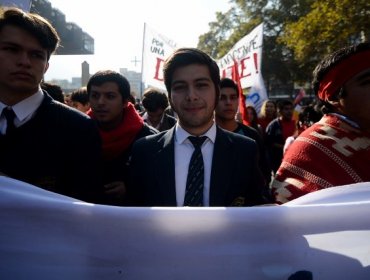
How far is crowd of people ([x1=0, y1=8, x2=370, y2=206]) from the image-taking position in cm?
187

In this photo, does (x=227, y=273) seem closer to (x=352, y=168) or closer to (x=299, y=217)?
(x=299, y=217)

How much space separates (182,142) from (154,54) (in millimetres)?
5804

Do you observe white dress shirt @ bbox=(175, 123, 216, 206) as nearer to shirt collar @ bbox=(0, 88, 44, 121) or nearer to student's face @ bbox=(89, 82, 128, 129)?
shirt collar @ bbox=(0, 88, 44, 121)

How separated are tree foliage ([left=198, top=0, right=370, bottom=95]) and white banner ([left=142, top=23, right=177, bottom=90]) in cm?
737

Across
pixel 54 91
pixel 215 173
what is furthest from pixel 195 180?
pixel 54 91

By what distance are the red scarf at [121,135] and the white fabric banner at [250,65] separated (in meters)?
4.75

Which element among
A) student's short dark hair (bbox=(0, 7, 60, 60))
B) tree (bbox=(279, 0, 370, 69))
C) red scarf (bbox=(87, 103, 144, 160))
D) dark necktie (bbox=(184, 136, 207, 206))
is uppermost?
tree (bbox=(279, 0, 370, 69))

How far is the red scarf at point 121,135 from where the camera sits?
2725mm

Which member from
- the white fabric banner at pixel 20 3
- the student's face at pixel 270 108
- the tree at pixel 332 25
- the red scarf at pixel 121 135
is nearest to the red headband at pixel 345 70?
the red scarf at pixel 121 135

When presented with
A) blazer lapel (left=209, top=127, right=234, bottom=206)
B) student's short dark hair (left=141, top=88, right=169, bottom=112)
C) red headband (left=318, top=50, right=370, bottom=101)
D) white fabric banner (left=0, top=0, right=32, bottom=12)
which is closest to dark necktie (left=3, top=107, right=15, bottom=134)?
blazer lapel (left=209, top=127, right=234, bottom=206)

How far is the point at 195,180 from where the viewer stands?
6.33ft

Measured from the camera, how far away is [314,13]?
46.9ft

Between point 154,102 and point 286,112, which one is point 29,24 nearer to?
point 154,102

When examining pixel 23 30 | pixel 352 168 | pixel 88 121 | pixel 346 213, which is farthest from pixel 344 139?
pixel 23 30
